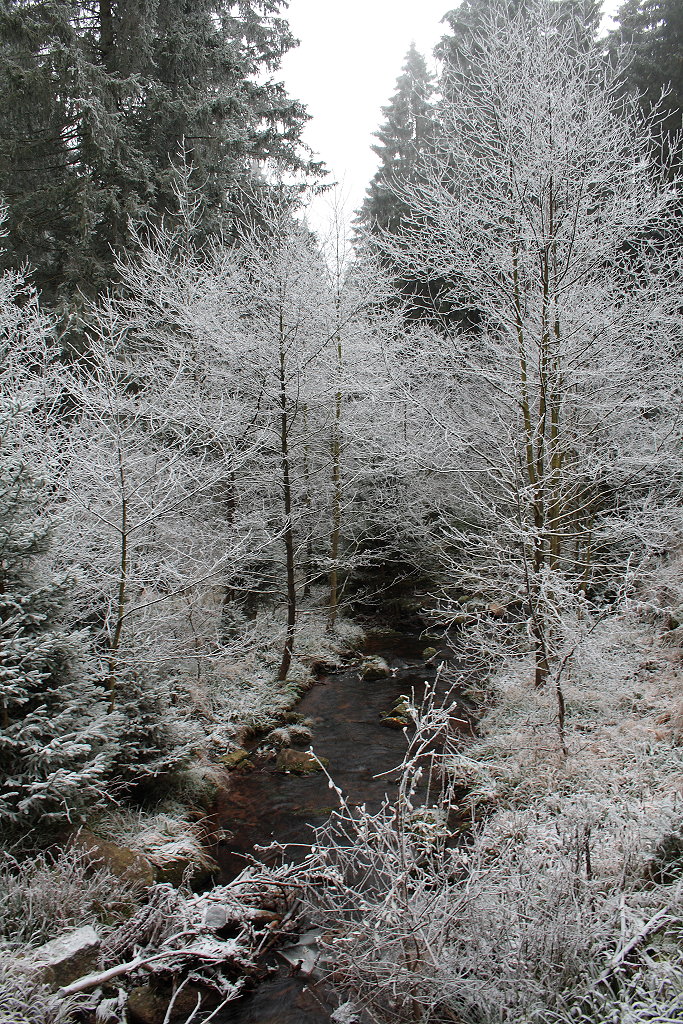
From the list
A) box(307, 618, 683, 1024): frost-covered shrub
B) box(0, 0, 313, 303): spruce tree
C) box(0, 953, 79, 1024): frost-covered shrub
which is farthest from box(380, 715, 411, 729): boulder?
box(0, 0, 313, 303): spruce tree

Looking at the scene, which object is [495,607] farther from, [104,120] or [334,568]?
[104,120]

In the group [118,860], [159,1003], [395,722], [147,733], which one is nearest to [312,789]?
[395,722]

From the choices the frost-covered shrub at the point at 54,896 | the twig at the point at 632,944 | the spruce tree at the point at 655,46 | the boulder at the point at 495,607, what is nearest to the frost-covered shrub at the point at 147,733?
the frost-covered shrub at the point at 54,896

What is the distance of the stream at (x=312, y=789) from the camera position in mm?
3924

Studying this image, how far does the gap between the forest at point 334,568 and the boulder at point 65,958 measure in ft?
0.07

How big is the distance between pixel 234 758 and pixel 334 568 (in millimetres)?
5179

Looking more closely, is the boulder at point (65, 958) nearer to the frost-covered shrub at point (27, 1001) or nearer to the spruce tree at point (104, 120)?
the frost-covered shrub at point (27, 1001)

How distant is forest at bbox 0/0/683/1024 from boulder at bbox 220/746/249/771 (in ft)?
0.11

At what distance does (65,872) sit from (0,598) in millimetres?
2062

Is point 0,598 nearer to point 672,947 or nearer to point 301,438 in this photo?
point 672,947

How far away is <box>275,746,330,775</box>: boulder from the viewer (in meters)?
7.25

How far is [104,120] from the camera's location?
11.4 meters

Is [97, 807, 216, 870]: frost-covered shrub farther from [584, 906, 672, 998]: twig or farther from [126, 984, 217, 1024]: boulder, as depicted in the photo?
[584, 906, 672, 998]: twig

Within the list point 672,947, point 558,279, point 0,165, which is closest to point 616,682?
point 672,947
